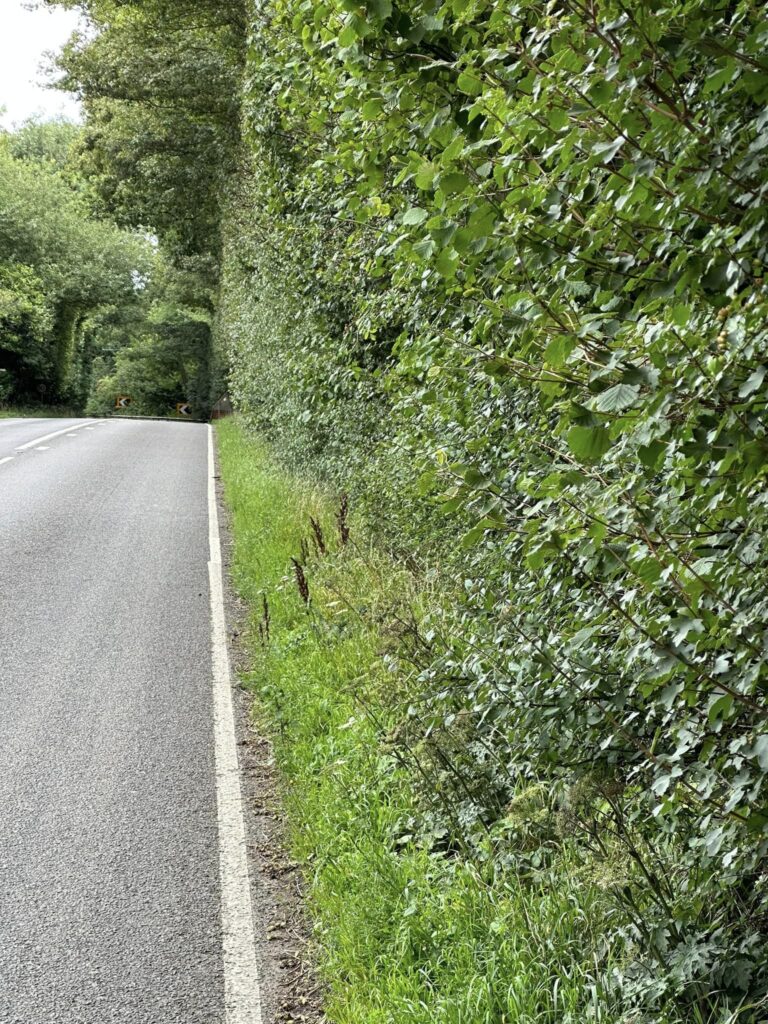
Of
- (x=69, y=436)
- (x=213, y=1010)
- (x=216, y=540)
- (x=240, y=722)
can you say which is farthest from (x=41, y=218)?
(x=213, y=1010)

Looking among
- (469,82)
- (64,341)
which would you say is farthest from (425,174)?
(64,341)

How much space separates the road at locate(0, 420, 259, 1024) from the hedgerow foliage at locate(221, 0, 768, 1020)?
53.5 inches

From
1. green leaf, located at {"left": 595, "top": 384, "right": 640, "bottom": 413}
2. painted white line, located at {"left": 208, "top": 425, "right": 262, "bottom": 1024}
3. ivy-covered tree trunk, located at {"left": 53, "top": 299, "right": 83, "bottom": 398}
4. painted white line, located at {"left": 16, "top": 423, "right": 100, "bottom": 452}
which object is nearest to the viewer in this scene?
green leaf, located at {"left": 595, "top": 384, "right": 640, "bottom": 413}

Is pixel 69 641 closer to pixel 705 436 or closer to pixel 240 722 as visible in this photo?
pixel 240 722

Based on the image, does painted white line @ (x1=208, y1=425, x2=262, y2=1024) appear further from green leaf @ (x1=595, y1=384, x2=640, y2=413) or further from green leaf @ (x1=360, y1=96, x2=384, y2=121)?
green leaf @ (x1=360, y1=96, x2=384, y2=121)

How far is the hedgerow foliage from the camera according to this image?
2.28 metres

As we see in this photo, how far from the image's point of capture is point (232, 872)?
4.96 m

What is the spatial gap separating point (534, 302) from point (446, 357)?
1.81 meters

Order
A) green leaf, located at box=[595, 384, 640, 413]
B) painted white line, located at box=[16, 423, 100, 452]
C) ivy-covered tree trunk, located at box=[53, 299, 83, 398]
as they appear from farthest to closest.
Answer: ivy-covered tree trunk, located at box=[53, 299, 83, 398] < painted white line, located at box=[16, 423, 100, 452] < green leaf, located at box=[595, 384, 640, 413]

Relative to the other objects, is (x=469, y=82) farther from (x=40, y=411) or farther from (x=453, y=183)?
(x=40, y=411)

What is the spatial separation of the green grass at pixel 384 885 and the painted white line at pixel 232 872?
0.92 ft

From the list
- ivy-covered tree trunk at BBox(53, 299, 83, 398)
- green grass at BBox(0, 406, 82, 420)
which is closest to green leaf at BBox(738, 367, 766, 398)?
green grass at BBox(0, 406, 82, 420)

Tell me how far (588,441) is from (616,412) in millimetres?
325

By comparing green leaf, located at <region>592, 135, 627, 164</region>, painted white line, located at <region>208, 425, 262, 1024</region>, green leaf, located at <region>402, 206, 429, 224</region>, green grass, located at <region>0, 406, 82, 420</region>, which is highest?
green leaf, located at <region>592, 135, 627, 164</region>
